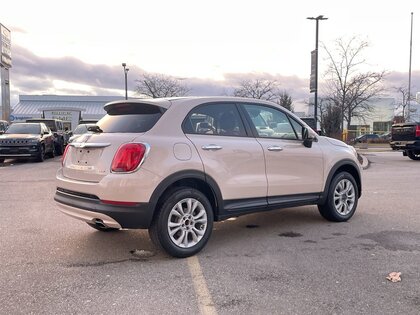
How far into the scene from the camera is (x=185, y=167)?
4.79 m

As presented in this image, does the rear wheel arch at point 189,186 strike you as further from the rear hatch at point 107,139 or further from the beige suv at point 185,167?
the rear hatch at point 107,139

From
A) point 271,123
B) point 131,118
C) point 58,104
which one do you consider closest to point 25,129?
point 131,118

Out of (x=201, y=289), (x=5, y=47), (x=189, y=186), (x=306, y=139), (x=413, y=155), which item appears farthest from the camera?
(x=5, y=47)

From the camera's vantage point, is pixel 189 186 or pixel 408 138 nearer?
pixel 189 186

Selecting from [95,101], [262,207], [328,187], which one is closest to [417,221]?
[328,187]

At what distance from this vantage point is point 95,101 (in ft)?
249

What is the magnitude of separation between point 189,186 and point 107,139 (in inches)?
41.5

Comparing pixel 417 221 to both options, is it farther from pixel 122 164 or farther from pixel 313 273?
pixel 122 164

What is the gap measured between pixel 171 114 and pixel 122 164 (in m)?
0.83

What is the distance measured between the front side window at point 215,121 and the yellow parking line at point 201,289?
4.81 ft

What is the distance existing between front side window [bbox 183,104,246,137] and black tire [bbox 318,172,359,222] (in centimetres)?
192

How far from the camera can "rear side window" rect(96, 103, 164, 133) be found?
493 centimetres

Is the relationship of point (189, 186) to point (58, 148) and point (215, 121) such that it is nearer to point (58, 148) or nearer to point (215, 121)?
point (215, 121)

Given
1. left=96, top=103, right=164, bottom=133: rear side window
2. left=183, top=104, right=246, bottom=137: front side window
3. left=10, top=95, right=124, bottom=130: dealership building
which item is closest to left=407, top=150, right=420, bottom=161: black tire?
left=183, top=104, right=246, bottom=137: front side window
